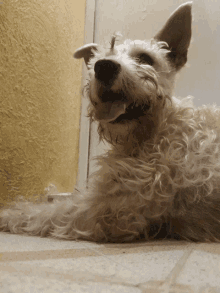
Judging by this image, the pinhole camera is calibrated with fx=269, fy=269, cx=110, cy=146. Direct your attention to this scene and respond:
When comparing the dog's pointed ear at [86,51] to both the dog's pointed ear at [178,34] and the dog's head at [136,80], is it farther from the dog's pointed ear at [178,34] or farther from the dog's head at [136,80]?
the dog's pointed ear at [178,34]

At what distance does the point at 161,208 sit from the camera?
3.18 feet

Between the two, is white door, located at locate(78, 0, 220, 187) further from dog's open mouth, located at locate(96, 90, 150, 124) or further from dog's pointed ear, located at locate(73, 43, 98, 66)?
dog's open mouth, located at locate(96, 90, 150, 124)

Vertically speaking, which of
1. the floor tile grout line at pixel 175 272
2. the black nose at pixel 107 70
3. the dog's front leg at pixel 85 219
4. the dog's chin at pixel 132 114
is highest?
the black nose at pixel 107 70

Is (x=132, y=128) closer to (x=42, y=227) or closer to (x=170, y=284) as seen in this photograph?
(x=42, y=227)

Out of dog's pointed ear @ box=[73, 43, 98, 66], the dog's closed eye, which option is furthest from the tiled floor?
dog's pointed ear @ box=[73, 43, 98, 66]

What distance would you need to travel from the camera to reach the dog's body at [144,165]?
3.20ft

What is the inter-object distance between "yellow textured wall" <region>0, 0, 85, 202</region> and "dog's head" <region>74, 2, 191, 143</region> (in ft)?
2.14

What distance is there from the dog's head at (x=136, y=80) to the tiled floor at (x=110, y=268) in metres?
0.52

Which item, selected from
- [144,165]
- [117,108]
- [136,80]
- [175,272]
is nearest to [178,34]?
[136,80]

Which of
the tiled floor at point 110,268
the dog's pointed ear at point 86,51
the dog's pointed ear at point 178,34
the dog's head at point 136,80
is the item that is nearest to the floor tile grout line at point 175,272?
the tiled floor at point 110,268

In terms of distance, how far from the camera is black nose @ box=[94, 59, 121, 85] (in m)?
1.07

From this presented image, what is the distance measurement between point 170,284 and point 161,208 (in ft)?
1.53

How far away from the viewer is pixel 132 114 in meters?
1.16

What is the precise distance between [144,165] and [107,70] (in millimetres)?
405
